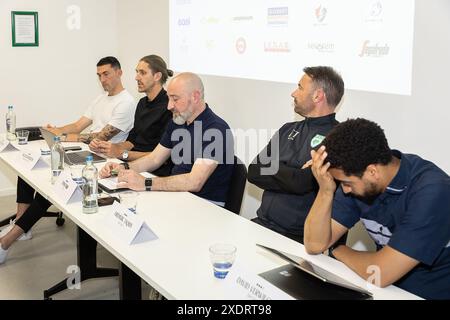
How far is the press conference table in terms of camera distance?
5.35ft

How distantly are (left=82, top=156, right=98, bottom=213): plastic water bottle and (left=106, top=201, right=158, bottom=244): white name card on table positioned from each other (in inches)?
8.9

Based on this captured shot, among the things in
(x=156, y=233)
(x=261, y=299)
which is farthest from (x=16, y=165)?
(x=261, y=299)

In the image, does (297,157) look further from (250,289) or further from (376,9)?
(250,289)

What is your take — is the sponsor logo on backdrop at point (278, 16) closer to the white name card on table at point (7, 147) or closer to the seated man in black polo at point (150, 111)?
the seated man in black polo at point (150, 111)

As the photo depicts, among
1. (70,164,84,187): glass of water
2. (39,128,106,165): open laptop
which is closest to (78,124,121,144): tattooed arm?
(39,128,106,165): open laptop

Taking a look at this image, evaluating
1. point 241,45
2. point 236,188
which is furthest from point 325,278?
point 241,45

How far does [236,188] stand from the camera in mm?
2725

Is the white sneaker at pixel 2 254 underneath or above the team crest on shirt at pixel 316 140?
underneath

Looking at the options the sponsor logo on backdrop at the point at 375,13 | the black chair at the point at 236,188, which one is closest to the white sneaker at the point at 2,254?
the black chair at the point at 236,188

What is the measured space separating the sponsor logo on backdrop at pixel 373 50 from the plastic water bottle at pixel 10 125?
2633 millimetres

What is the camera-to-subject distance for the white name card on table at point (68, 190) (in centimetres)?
242

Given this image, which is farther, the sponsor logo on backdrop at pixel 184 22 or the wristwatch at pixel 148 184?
the sponsor logo on backdrop at pixel 184 22

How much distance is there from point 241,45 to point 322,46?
83 centimetres
